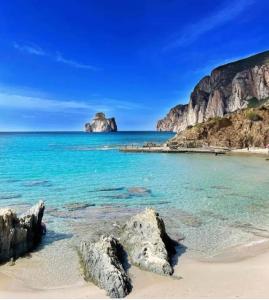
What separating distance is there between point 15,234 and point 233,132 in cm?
7969

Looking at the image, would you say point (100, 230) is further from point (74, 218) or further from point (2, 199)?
point (2, 199)

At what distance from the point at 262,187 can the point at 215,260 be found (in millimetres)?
18737

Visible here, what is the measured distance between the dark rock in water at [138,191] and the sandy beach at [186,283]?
45.5ft

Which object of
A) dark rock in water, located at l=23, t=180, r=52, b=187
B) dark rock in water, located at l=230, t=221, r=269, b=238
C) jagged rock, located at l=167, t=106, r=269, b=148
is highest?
jagged rock, located at l=167, t=106, r=269, b=148

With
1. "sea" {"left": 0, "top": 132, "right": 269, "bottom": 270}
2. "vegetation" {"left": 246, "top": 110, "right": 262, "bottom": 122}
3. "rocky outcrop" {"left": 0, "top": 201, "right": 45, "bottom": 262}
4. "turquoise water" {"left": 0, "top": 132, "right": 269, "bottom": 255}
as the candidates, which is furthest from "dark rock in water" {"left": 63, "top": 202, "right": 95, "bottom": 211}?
"vegetation" {"left": 246, "top": 110, "right": 262, "bottom": 122}

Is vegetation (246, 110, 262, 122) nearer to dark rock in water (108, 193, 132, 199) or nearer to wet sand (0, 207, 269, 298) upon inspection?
dark rock in water (108, 193, 132, 199)

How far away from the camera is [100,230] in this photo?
57.4 feet

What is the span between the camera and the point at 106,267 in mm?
11188

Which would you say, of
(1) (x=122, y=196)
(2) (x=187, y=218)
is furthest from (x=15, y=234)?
(1) (x=122, y=196)

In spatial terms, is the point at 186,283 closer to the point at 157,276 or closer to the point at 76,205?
the point at 157,276

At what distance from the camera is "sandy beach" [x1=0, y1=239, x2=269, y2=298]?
33.9 feet

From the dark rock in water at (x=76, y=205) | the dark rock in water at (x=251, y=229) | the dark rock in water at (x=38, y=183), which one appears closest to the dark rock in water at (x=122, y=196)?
the dark rock in water at (x=76, y=205)

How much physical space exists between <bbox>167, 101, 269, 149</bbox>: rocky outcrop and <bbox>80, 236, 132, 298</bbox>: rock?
73.8 metres

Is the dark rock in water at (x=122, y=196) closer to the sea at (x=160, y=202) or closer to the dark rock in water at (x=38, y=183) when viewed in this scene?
the sea at (x=160, y=202)
